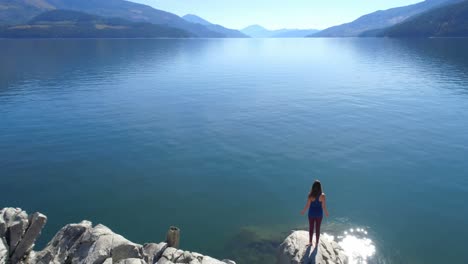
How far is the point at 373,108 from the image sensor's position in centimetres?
6394

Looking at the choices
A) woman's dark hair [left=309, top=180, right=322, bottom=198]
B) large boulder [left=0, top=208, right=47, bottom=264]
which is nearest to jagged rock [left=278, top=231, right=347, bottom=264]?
woman's dark hair [left=309, top=180, right=322, bottom=198]

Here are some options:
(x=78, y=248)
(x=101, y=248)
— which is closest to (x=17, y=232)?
(x=78, y=248)

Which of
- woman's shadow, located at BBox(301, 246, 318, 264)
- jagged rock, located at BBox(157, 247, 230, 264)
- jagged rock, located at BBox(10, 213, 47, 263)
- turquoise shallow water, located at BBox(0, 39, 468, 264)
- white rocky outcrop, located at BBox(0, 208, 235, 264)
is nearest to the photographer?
jagged rock, located at BBox(157, 247, 230, 264)

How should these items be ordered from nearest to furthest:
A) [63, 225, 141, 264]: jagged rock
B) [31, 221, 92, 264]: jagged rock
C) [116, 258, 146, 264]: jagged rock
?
[116, 258, 146, 264]: jagged rock < [63, 225, 141, 264]: jagged rock < [31, 221, 92, 264]: jagged rock

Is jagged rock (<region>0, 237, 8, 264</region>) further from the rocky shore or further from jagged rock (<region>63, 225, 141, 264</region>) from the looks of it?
jagged rock (<region>63, 225, 141, 264</region>)

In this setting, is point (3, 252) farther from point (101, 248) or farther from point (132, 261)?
point (132, 261)

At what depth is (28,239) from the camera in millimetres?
21859

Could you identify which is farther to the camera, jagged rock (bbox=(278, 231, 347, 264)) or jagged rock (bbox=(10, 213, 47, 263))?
jagged rock (bbox=(10, 213, 47, 263))

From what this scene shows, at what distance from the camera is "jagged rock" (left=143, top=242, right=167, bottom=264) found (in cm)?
2019

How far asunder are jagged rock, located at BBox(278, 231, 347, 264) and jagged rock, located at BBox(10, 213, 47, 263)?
16.4 meters

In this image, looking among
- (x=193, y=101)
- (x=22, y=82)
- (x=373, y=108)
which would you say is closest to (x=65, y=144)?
(x=193, y=101)

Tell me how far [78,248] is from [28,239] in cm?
397

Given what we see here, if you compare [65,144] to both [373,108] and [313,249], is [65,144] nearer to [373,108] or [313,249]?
[313,249]

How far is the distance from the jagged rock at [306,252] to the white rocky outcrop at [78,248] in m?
3.56
